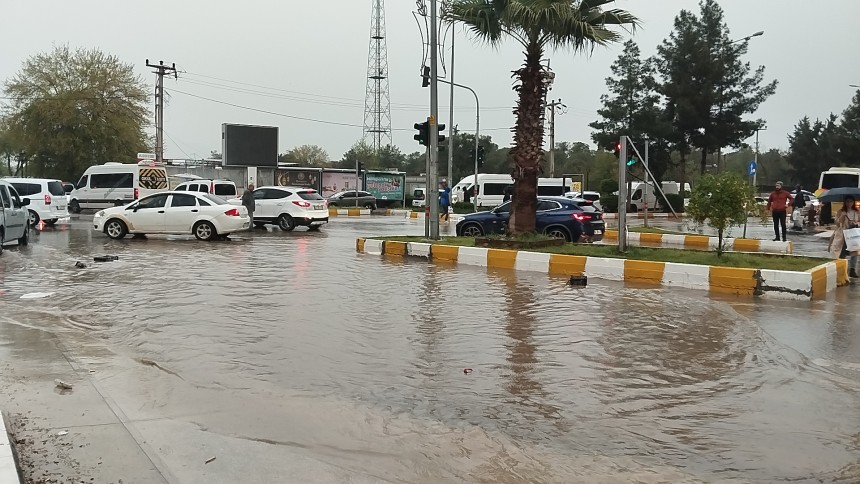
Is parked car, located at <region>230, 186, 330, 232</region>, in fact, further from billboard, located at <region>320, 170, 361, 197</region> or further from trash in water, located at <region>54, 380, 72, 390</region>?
billboard, located at <region>320, 170, 361, 197</region>

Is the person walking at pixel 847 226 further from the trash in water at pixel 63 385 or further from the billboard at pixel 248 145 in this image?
the billboard at pixel 248 145

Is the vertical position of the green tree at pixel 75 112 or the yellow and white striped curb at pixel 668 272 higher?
the green tree at pixel 75 112

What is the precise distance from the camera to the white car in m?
21.0

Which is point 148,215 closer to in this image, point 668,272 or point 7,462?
point 668,272

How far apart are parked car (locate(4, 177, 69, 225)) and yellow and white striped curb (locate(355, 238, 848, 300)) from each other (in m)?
14.7

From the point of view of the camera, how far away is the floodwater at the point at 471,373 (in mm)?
4797

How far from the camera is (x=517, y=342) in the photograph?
8.12 meters

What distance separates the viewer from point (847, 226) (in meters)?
13.9

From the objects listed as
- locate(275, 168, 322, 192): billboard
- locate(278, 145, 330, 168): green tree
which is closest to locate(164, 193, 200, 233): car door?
locate(275, 168, 322, 192): billboard

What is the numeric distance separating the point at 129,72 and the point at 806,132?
70439mm

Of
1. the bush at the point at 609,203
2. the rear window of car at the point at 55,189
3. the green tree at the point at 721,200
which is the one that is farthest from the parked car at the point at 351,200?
the green tree at the point at 721,200

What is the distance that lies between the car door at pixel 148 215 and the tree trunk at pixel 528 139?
1006 centimetres

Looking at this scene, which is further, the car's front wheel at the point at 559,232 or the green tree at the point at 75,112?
the green tree at the point at 75,112

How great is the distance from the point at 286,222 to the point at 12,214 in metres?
9.66
